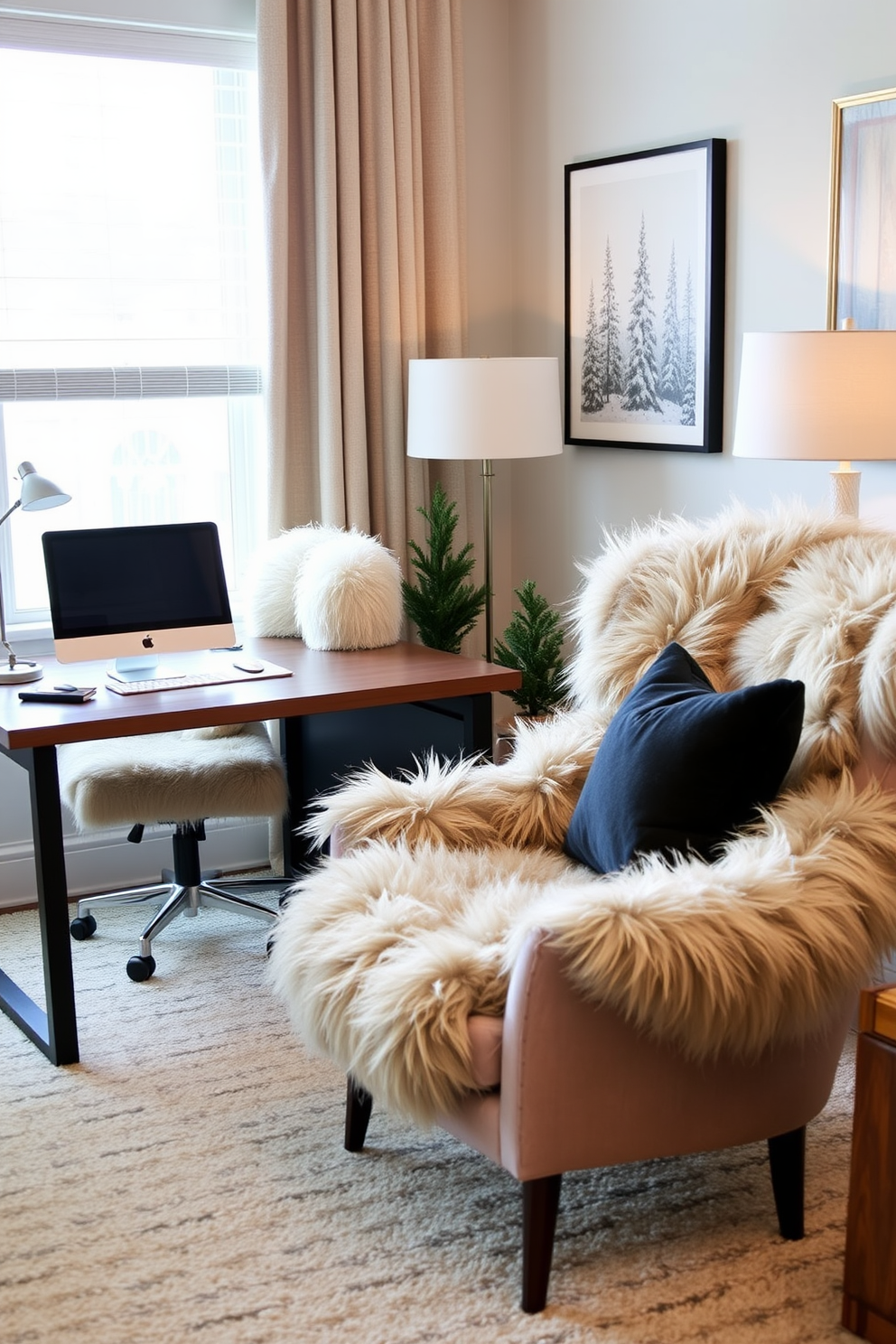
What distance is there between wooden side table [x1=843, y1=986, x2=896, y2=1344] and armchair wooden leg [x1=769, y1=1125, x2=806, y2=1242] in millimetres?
224

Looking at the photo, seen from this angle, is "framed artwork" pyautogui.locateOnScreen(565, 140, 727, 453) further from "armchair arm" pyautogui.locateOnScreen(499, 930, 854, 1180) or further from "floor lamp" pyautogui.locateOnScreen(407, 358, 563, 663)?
"armchair arm" pyautogui.locateOnScreen(499, 930, 854, 1180)

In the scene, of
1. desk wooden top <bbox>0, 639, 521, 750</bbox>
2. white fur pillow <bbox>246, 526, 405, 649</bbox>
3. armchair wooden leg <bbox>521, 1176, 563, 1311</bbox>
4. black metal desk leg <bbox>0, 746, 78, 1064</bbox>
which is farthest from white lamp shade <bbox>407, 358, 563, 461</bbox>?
armchair wooden leg <bbox>521, 1176, 563, 1311</bbox>

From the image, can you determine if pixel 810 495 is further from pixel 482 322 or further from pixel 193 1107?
pixel 193 1107

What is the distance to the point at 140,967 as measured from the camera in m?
3.00

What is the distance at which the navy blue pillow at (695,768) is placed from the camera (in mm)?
1963

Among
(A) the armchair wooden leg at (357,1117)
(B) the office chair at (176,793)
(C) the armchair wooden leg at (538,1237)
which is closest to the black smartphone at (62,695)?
(B) the office chair at (176,793)

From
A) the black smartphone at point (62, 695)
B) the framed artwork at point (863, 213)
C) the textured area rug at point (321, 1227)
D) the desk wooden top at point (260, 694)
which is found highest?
the framed artwork at point (863, 213)

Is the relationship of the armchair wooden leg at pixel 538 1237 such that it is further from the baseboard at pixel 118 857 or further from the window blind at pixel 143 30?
the window blind at pixel 143 30

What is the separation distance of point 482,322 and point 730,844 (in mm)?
2463

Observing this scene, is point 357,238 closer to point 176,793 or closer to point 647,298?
point 647,298

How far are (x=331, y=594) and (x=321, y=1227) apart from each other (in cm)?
151

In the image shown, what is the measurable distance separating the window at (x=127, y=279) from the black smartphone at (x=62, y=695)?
84 centimetres

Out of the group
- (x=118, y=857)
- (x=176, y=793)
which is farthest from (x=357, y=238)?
(x=118, y=857)

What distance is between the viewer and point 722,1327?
6.01 ft
